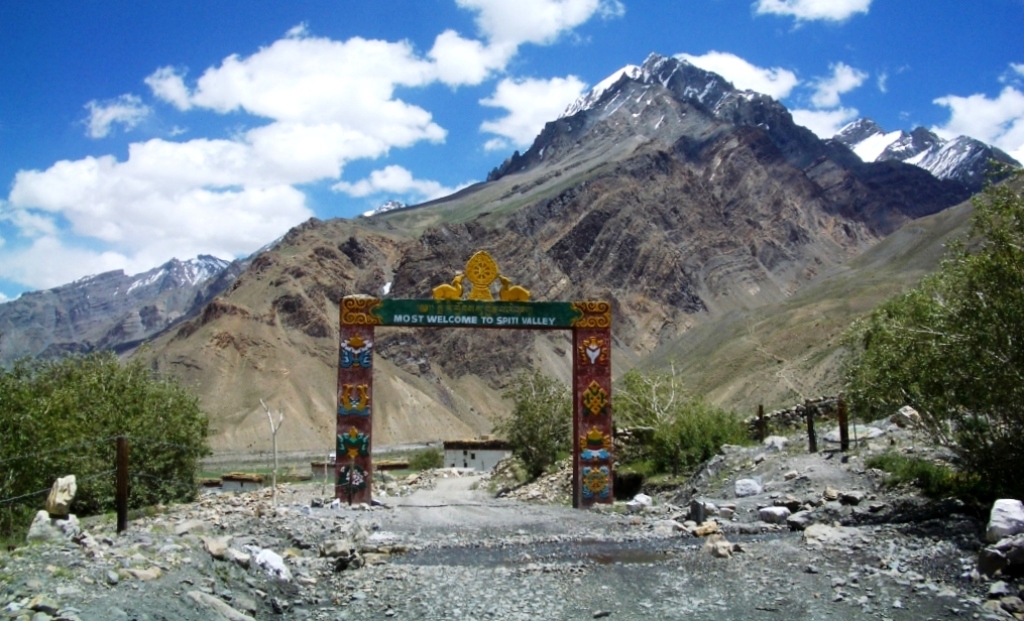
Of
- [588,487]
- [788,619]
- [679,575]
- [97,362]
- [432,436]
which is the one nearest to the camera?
[788,619]

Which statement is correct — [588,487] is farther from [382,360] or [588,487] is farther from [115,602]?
[382,360]

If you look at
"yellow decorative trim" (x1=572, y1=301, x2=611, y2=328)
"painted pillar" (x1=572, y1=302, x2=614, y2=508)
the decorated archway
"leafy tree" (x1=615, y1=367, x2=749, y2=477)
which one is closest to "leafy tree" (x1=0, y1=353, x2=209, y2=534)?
the decorated archway

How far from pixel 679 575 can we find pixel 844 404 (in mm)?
10814

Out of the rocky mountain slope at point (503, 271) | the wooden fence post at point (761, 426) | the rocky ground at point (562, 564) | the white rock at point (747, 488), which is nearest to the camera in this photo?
the rocky ground at point (562, 564)

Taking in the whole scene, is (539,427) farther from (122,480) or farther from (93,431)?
(122,480)

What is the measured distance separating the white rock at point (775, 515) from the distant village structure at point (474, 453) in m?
48.2

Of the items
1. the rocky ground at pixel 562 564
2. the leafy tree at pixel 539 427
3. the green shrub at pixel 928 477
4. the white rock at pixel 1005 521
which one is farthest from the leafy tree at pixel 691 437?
the white rock at pixel 1005 521

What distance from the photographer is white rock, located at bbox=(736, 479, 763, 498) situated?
21.5 metres

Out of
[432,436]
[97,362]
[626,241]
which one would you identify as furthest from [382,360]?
[97,362]

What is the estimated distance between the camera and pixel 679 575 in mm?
14180

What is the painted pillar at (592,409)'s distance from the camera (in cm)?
2603

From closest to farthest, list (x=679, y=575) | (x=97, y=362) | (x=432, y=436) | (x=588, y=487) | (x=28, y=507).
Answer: (x=679, y=575) → (x=28, y=507) → (x=588, y=487) → (x=97, y=362) → (x=432, y=436)

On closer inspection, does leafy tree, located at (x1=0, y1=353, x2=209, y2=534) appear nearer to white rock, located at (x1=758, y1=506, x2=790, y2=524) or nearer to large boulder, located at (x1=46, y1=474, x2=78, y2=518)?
large boulder, located at (x1=46, y1=474, x2=78, y2=518)

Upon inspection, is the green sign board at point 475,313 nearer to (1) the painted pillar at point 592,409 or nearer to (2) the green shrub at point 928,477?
(1) the painted pillar at point 592,409
